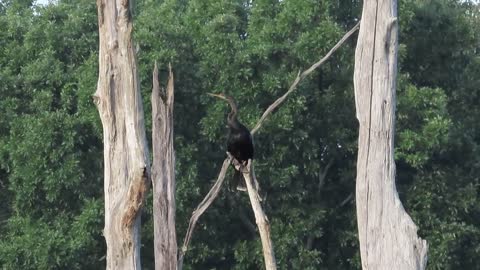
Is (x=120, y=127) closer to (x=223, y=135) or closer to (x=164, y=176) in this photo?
(x=164, y=176)

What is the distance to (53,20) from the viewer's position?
76.1ft

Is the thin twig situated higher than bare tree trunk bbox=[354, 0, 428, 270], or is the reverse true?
the thin twig

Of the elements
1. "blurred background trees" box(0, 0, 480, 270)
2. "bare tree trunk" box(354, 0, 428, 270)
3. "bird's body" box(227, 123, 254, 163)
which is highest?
"blurred background trees" box(0, 0, 480, 270)

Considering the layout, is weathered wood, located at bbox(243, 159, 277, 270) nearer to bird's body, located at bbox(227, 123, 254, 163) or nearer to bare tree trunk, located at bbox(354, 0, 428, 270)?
bird's body, located at bbox(227, 123, 254, 163)

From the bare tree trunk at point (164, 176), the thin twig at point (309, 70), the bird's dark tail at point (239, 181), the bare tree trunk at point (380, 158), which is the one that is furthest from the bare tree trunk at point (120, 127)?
the bare tree trunk at point (380, 158)

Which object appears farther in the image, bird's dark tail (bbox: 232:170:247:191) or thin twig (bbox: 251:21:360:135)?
bird's dark tail (bbox: 232:170:247:191)

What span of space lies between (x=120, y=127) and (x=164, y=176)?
4.67 ft

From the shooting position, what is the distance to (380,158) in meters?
8.88

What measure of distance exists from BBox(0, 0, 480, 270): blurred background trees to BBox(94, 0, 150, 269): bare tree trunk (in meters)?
9.91

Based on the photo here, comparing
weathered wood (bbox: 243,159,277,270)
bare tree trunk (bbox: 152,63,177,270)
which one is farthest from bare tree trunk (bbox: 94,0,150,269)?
weathered wood (bbox: 243,159,277,270)

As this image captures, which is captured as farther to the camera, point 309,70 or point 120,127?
point 120,127

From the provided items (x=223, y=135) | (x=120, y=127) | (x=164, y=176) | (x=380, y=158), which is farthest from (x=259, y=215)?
(x=223, y=135)

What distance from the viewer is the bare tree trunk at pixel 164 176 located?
1174cm

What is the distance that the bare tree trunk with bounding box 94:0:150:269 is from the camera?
416 inches
